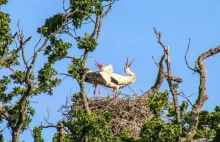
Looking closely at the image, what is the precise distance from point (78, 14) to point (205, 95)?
532cm

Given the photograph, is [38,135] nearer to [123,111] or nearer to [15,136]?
[15,136]

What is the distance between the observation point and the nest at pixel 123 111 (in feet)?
93.6

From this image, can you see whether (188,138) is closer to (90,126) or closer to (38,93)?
(90,126)

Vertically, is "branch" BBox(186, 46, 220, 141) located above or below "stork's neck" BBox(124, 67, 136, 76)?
below

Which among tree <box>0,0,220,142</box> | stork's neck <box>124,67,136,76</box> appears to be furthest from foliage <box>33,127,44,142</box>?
stork's neck <box>124,67,136,76</box>

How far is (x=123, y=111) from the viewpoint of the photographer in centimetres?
2892

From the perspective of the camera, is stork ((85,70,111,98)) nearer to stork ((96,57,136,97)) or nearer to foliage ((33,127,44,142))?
stork ((96,57,136,97))

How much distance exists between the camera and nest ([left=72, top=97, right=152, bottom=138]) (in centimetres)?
2852

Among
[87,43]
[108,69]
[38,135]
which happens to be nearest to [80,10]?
[87,43]

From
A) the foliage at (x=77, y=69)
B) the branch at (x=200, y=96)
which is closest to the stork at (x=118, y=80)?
the foliage at (x=77, y=69)

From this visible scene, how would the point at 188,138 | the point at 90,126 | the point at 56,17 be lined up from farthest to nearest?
the point at 56,17 → the point at 90,126 → the point at 188,138

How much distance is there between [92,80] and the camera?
30109mm

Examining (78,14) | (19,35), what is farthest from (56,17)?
(19,35)

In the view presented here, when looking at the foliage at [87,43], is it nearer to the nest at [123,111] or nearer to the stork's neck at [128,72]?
the nest at [123,111]
